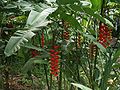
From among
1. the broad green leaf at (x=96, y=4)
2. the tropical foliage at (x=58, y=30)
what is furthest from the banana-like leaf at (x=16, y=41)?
the broad green leaf at (x=96, y=4)

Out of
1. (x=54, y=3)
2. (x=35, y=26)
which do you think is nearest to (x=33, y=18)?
(x=35, y=26)

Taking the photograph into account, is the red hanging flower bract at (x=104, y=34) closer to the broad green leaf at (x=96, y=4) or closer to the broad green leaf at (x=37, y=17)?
the broad green leaf at (x=96, y=4)

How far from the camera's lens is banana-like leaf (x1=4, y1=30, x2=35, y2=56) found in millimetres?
696

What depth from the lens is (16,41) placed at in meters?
0.72

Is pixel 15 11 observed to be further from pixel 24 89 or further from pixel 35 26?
pixel 24 89

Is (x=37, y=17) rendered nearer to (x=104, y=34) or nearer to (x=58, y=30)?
(x=104, y=34)

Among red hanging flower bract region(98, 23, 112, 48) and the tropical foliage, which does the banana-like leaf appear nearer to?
the tropical foliage

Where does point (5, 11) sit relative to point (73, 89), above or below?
above

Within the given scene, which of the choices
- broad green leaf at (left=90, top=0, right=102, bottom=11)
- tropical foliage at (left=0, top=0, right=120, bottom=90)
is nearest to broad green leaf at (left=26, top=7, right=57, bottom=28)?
tropical foliage at (left=0, top=0, right=120, bottom=90)

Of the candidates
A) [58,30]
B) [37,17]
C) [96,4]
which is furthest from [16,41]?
[58,30]

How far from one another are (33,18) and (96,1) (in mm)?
324

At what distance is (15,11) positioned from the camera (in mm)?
978

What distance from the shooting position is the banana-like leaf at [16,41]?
0.70 meters

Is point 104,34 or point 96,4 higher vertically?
point 96,4
